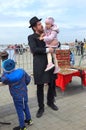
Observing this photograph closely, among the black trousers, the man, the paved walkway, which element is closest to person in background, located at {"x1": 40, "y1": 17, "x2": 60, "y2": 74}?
A: the man

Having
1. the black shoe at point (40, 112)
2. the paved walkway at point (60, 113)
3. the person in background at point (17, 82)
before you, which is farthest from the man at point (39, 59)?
the person in background at point (17, 82)

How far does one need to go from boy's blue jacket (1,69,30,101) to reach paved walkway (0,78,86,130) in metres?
0.64

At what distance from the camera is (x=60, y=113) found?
554 centimetres

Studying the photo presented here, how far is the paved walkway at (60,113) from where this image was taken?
4.88 m

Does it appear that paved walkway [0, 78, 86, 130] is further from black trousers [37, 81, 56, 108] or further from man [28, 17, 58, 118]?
man [28, 17, 58, 118]

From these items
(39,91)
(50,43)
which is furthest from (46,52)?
(39,91)

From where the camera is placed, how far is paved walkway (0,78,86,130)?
4880 mm

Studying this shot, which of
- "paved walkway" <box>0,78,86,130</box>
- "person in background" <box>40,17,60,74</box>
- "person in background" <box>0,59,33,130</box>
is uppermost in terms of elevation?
"person in background" <box>40,17,60,74</box>

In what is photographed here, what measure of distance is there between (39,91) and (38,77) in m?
0.30

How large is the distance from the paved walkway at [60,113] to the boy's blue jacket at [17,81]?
64 cm

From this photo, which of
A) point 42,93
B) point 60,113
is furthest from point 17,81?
point 60,113

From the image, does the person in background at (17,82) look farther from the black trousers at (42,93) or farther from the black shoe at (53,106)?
the black shoe at (53,106)

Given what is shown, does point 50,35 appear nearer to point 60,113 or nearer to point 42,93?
point 42,93

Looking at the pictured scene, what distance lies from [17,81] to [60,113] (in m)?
1.40
